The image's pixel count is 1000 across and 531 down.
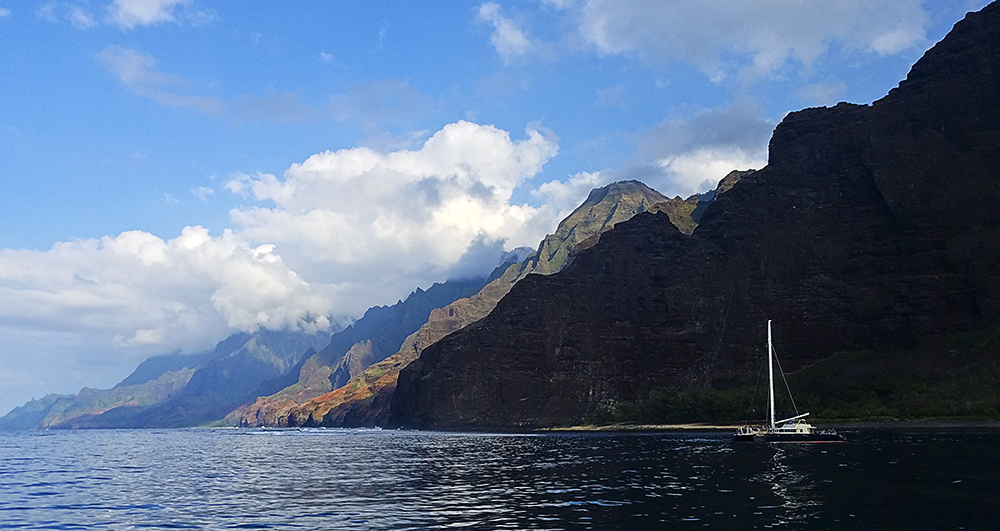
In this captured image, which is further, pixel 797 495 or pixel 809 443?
pixel 809 443

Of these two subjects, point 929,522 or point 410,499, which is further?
point 410,499

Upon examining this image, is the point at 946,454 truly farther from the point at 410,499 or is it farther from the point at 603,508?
the point at 410,499

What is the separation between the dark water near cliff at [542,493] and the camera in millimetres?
53844

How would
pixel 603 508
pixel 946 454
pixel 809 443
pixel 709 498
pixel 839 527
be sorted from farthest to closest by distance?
pixel 809 443 → pixel 946 454 → pixel 709 498 → pixel 603 508 → pixel 839 527

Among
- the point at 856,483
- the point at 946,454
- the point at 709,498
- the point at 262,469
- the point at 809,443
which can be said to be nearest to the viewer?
the point at 709,498

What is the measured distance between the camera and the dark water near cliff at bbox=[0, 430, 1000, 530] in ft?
177

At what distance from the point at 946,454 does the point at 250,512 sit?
283 ft

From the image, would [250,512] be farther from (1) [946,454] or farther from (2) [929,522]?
(1) [946,454]

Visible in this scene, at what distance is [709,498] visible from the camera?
2562 inches

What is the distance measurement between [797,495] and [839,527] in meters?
17.3

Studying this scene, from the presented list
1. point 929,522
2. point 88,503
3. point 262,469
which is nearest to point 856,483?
point 929,522

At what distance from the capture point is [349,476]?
3735 inches

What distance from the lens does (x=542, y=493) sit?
7119 cm

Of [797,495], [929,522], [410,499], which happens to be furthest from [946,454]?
[410,499]
